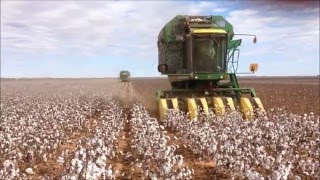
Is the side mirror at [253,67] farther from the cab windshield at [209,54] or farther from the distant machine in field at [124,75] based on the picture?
the distant machine in field at [124,75]

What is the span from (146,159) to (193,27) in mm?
10111

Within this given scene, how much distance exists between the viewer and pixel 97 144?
995 cm

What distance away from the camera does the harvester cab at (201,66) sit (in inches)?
709

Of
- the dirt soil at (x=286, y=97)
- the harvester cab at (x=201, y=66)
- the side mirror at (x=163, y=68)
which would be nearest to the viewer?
the harvester cab at (x=201, y=66)

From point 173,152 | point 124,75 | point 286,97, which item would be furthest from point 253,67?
point 124,75

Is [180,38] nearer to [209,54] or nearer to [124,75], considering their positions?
[209,54]

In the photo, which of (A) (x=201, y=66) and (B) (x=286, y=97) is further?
(B) (x=286, y=97)

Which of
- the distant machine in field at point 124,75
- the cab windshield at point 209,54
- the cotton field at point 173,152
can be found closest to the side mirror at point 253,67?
the cab windshield at point 209,54

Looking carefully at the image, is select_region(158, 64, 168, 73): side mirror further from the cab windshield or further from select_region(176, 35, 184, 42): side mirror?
the cab windshield

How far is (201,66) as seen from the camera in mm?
19188

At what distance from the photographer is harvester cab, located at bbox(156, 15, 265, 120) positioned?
18.0 m

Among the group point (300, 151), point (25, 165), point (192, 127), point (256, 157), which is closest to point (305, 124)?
point (300, 151)

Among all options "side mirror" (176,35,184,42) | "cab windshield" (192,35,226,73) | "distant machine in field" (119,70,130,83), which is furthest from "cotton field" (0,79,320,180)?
"distant machine in field" (119,70,130,83)

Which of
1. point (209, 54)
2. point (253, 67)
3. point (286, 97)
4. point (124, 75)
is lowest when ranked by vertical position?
point (286, 97)
